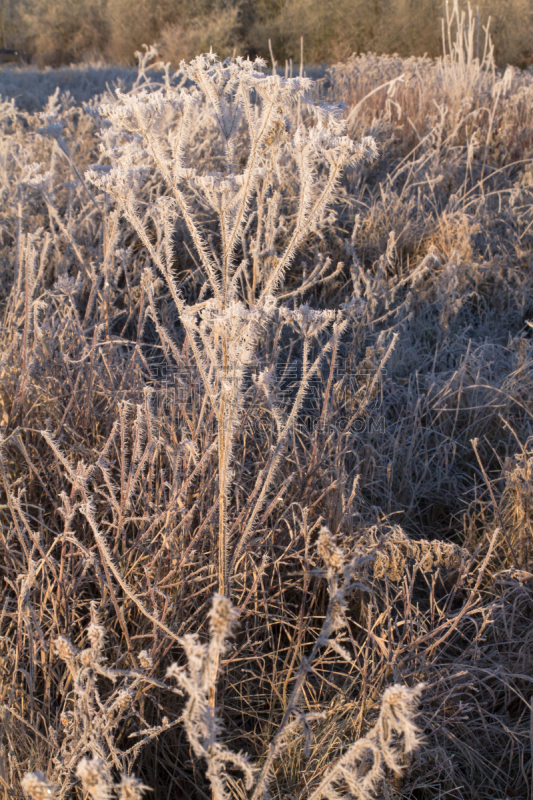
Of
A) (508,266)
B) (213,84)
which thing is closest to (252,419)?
(213,84)

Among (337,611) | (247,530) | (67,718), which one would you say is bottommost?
(67,718)

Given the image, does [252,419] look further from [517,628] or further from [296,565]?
[517,628]

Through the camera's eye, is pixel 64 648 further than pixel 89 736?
No

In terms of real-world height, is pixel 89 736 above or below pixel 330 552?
below

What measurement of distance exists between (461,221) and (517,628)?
2.34m

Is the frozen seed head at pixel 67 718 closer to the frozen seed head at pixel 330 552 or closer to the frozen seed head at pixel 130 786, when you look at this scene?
the frozen seed head at pixel 130 786

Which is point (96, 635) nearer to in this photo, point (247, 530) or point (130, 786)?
point (130, 786)

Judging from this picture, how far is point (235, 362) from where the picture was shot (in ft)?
2.91

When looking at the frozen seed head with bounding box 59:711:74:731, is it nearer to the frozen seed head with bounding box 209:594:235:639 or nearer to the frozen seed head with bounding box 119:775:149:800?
the frozen seed head with bounding box 119:775:149:800

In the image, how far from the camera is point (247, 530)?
108 cm

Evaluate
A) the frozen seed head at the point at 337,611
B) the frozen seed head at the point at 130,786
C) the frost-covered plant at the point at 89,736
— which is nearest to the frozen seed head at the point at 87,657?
the frost-covered plant at the point at 89,736

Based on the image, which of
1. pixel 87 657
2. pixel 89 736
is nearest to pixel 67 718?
pixel 89 736

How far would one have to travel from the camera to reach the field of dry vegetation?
876 millimetres

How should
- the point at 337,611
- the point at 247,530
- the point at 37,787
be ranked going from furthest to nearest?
the point at 247,530 → the point at 337,611 → the point at 37,787
